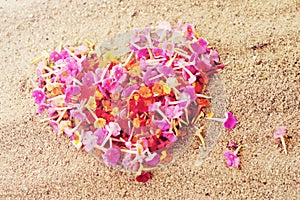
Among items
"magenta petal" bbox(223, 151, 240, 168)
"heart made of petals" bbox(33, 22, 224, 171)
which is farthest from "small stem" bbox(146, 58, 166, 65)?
"magenta petal" bbox(223, 151, 240, 168)

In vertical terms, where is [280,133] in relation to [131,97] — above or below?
below

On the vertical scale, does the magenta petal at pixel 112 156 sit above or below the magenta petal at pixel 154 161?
above

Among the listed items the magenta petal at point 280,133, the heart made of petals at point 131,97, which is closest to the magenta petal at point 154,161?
the heart made of petals at point 131,97

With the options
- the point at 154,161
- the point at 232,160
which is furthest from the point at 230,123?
the point at 154,161

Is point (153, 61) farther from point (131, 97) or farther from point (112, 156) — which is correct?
point (112, 156)

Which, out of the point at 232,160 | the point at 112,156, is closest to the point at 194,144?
the point at 232,160

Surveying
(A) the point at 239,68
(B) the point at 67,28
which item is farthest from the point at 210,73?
(B) the point at 67,28

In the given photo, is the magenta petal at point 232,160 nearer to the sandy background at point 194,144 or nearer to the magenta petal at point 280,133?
the sandy background at point 194,144

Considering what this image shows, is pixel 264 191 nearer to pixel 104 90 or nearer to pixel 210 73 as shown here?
pixel 210 73

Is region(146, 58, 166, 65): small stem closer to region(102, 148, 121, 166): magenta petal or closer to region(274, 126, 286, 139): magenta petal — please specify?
region(102, 148, 121, 166): magenta petal
